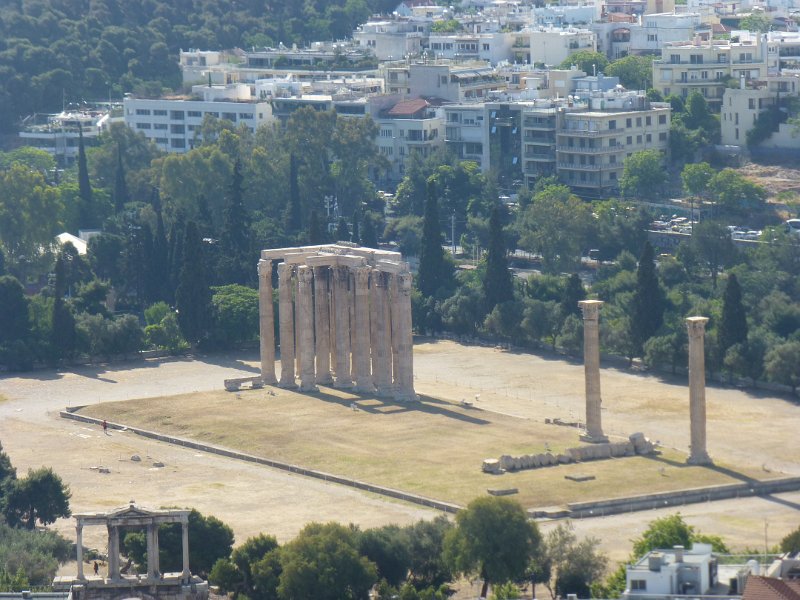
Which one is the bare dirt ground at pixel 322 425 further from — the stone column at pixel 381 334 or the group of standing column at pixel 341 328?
the group of standing column at pixel 341 328

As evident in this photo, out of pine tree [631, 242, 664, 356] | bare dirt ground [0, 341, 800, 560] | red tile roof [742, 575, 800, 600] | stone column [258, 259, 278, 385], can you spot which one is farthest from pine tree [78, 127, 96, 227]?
red tile roof [742, 575, 800, 600]

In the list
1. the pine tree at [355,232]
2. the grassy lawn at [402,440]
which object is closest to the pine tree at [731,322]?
the grassy lawn at [402,440]

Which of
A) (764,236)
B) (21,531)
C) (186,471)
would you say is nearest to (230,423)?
(186,471)

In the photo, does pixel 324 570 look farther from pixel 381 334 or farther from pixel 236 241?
pixel 236 241

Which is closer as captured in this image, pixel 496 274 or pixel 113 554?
pixel 113 554

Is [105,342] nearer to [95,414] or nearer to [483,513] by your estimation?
[95,414]

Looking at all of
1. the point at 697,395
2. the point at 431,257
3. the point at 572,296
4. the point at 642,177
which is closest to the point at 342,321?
the point at 572,296
